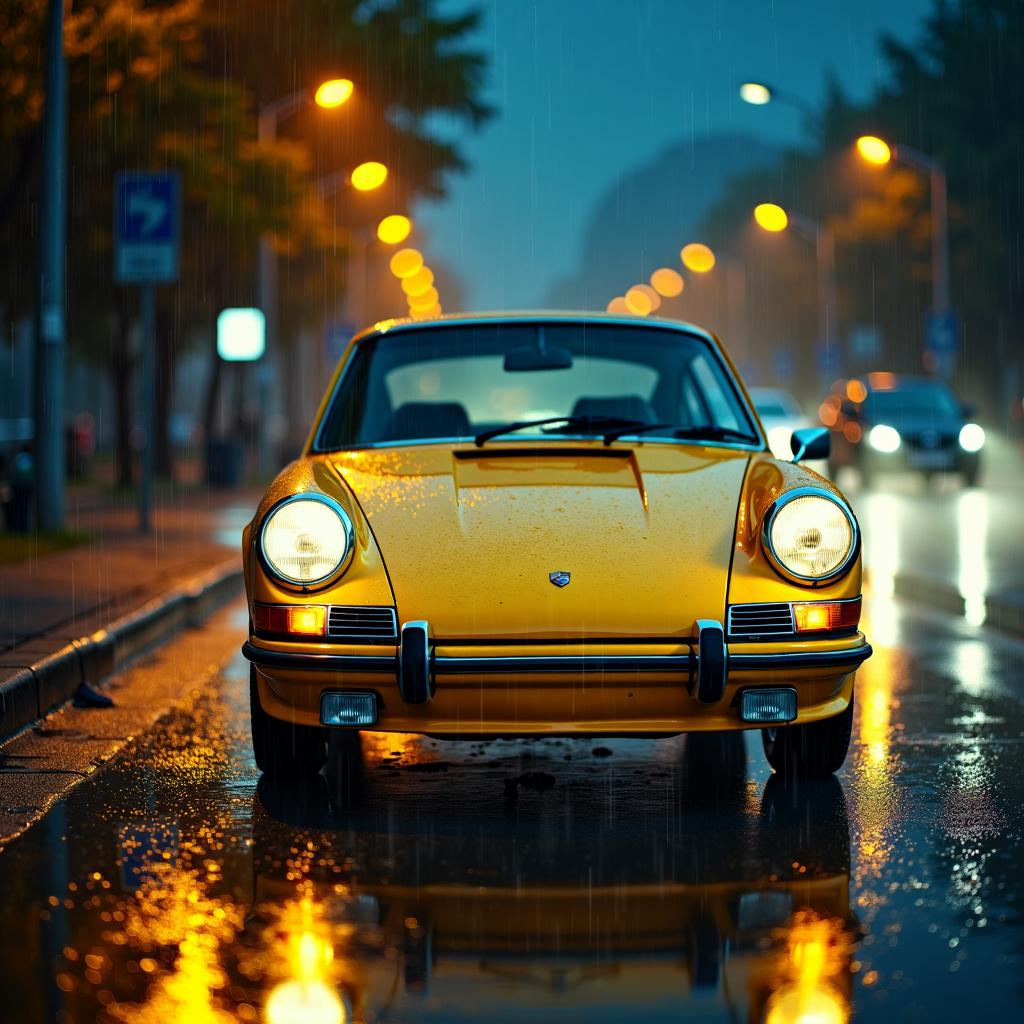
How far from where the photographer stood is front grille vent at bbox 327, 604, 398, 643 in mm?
5406

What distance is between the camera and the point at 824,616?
559cm

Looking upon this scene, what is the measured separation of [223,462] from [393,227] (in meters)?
16.7

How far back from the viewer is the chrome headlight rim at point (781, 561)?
18.4ft

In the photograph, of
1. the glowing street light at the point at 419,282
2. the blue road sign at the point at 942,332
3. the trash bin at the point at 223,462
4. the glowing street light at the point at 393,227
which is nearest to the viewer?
the trash bin at the point at 223,462

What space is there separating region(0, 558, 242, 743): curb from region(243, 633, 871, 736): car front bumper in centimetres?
218

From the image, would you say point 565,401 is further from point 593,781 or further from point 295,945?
point 295,945

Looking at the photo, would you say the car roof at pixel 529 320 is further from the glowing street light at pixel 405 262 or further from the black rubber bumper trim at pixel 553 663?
the glowing street light at pixel 405 262

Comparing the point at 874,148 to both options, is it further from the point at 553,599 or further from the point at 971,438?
the point at 553,599

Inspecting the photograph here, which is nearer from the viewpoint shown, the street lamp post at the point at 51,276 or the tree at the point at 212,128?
the street lamp post at the point at 51,276

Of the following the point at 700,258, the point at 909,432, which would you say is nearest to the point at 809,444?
the point at 909,432

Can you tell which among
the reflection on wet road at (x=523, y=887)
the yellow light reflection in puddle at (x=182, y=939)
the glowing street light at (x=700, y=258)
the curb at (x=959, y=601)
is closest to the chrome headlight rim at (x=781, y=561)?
the reflection on wet road at (x=523, y=887)

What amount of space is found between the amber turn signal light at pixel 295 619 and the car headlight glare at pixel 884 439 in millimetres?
25271

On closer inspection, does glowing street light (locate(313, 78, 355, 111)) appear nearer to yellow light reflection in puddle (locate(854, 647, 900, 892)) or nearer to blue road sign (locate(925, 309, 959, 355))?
blue road sign (locate(925, 309, 959, 355))

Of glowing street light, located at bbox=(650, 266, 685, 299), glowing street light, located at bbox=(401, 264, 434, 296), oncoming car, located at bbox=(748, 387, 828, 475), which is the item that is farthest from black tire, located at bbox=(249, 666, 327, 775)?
glowing street light, located at bbox=(650, 266, 685, 299)
